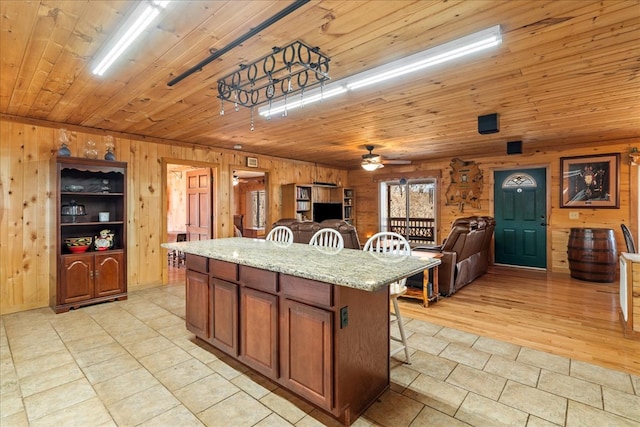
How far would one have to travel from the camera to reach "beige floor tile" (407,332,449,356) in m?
2.77

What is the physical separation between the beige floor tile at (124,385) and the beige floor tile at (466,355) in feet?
7.49

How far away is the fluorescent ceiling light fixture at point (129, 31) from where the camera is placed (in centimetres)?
165

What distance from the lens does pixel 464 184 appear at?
7.00 metres

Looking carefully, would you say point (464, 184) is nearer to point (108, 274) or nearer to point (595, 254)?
point (595, 254)

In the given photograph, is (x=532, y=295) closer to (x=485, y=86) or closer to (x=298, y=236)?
(x=485, y=86)

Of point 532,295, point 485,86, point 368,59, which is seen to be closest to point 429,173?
point 532,295

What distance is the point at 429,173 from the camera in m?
7.48

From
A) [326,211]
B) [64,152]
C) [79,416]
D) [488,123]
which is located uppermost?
[488,123]

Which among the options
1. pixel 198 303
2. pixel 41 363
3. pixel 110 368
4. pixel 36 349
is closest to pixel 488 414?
pixel 198 303

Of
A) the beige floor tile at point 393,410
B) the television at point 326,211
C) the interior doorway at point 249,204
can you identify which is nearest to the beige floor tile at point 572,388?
the beige floor tile at point 393,410

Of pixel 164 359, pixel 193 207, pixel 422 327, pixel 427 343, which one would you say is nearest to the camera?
pixel 164 359

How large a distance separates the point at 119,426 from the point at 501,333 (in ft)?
10.5

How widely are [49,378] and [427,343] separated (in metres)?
3.02

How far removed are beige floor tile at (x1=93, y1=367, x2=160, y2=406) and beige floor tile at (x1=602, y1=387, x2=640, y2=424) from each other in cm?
298
